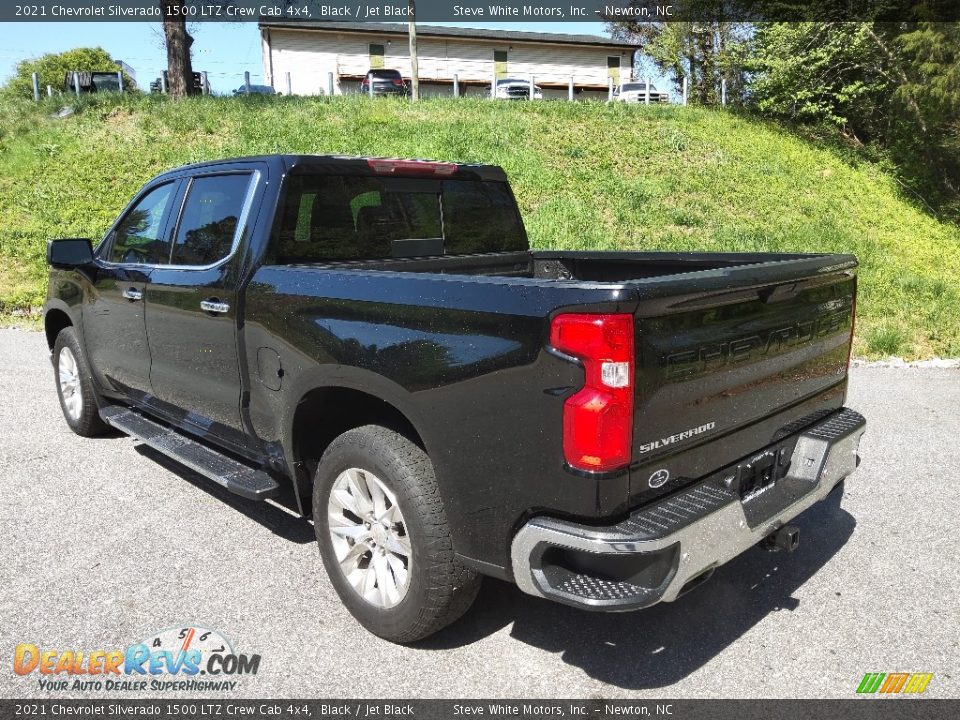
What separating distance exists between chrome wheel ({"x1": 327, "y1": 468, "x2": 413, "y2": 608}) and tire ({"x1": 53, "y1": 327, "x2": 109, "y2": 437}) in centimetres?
307

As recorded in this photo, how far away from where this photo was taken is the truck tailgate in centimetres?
236

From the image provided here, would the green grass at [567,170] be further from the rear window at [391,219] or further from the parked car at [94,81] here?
the rear window at [391,219]

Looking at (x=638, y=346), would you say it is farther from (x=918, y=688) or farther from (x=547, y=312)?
(x=918, y=688)

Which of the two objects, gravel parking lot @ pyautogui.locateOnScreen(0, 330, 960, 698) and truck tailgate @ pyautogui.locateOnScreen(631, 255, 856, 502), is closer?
truck tailgate @ pyautogui.locateOnScreen(631, 255, 856, 502)

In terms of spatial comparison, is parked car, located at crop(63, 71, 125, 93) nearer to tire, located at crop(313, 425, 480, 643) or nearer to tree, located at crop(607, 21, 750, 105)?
tree, located at crop(607, 21, 750, 105)

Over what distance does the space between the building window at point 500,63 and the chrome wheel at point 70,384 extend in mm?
42295

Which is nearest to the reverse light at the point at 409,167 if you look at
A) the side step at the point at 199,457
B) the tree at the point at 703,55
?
the side step at the point at 199,457

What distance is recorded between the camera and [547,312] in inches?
91.1

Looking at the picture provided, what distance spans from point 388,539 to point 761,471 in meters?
1.52

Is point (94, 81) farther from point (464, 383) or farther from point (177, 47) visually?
point (464, 383)

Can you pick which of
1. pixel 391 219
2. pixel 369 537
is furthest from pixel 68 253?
pixel 369 537

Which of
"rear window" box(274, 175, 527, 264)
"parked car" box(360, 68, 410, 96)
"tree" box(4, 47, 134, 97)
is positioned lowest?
"rear window" box(274, 175, 527, 264)

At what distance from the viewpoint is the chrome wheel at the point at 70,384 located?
549 cm

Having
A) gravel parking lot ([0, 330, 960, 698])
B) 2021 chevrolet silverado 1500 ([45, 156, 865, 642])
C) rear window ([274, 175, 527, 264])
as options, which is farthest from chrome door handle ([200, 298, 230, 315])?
gravel parking lot ([0, 330, 960, 698])
